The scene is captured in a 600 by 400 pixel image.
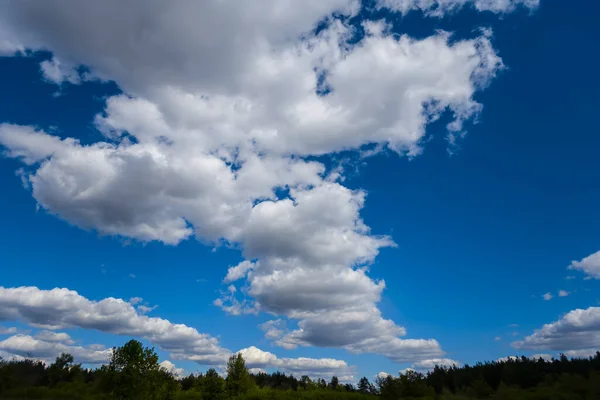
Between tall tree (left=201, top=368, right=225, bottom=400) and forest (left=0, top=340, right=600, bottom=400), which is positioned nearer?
forest (left=0, top=340, right=600, bottom=400)

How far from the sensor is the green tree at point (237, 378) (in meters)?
50.5

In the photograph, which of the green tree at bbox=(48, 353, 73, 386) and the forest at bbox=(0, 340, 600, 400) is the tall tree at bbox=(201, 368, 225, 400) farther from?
the green tree at bbox=(48, 353, 73, 386)

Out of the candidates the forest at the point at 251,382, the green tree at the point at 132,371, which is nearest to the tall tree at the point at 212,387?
the forest at the point at 251,382

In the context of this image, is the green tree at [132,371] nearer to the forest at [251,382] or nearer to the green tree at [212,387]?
the forest at [251,382]

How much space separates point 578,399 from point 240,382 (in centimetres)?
3871

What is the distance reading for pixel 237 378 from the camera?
51656mm

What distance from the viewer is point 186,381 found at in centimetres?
7494

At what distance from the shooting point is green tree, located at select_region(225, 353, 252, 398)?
5047cm

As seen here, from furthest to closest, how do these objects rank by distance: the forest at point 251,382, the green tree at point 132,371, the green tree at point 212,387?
the green tree at point 212,387
the green tree at point 132,371
the forest at point 251,382

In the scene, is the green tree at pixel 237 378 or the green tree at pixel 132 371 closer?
the green tree at pixel 132 371

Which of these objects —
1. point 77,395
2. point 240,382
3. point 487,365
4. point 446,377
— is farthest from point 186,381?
point 487,365

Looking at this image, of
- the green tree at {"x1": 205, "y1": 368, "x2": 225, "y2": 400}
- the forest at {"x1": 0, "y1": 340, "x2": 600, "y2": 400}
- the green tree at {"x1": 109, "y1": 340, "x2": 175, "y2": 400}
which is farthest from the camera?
the green tree at {"x1": 205, "y1": 368, "x2": 225, "y2": 400}

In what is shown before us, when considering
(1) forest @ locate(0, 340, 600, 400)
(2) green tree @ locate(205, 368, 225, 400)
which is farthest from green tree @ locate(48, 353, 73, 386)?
(2) green tree @ locate(205, 368, 225, 400)

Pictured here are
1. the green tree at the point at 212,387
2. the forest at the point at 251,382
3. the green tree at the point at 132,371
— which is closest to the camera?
the forest at the point at 251,382
